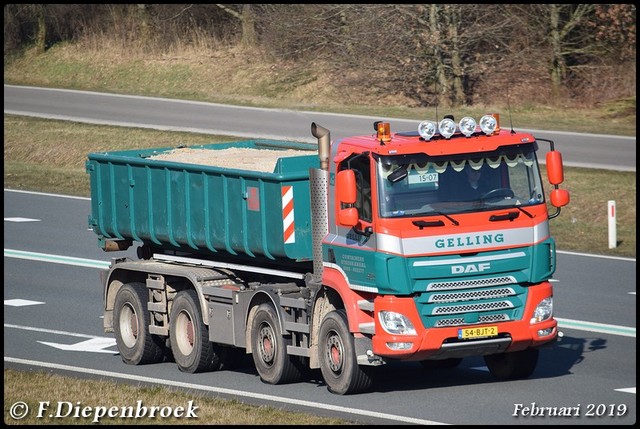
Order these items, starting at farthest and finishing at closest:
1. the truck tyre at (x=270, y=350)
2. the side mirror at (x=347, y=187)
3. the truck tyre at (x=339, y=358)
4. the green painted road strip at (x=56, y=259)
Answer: the green painted road strip at (x=56, y=259) < the truck tyre at (x=270, y=350) < the truck tyre at (x=339, y=358) < the side mirror at (x=347, y=187)

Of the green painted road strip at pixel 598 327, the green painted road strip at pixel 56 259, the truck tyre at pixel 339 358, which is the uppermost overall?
the truck tyre at pixel 339 358

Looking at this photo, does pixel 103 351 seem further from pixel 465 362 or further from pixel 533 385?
pixel 533 385

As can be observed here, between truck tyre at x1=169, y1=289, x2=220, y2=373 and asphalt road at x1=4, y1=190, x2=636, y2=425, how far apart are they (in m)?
0.17

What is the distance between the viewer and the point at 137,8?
5344 centimetres

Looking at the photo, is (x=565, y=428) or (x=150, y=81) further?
(x=150, y=81)

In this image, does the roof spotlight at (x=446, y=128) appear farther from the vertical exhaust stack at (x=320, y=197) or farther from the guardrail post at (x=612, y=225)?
the guardrail post at (x=612, y=225)

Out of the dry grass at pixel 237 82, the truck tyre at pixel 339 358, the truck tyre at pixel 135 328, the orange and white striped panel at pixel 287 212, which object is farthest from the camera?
the dry grass at pixel 237 82

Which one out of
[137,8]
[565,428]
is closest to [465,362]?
[565,428]

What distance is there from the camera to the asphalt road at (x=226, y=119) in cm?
3291

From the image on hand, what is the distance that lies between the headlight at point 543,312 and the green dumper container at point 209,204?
2.56 metres

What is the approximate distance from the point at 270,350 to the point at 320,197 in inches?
76.9

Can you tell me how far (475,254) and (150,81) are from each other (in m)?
37.4

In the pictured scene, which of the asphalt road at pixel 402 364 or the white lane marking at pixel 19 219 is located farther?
the white lane marking at pixel 19 219

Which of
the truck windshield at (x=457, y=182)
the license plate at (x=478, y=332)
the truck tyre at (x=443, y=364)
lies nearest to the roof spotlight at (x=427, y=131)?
the truck windshield at (x=457, y=182)
